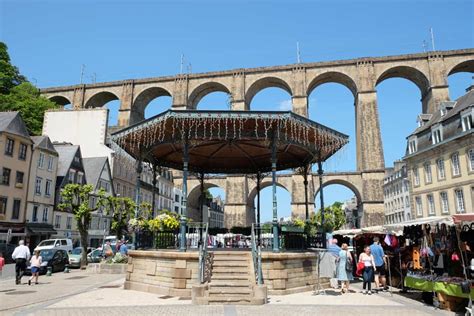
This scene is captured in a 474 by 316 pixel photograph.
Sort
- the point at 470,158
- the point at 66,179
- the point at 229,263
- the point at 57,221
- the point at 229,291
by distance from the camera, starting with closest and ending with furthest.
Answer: the point at 229,291 < the point at 229,263 < the point at 470,158 < the point at 57,221 < the point at 66,179

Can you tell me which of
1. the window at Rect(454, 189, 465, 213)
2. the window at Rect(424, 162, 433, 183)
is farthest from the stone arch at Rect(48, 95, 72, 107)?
the window at Rect(454, 189, 465, 213)

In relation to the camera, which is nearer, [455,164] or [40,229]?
[455,164]

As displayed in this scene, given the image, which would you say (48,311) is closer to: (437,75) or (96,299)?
(96,299)

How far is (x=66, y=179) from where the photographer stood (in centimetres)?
3472

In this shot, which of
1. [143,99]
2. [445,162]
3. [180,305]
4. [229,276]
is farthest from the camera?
[143,99]

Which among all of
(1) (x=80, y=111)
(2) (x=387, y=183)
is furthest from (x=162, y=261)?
(2) (x=387, y=183)

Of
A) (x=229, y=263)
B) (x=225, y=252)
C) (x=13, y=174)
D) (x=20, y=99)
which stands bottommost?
(x=229, y=263)

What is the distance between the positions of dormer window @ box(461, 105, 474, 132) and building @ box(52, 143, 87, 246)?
34151 mm

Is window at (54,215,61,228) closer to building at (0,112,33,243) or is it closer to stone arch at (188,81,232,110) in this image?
building at (0,112,33,243)

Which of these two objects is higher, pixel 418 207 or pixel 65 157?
pixel 65 157

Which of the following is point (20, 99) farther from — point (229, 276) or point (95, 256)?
point (229, 276)

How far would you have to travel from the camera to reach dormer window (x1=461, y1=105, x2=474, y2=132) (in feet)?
82.8

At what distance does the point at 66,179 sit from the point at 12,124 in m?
7.76

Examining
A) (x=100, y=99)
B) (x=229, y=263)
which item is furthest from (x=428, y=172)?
(x=100, y=99)
